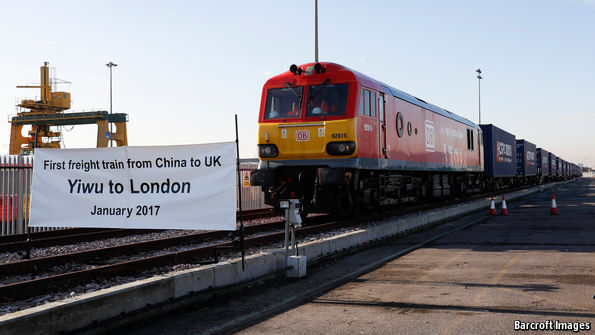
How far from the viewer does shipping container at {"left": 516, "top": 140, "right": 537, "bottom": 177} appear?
43750 mm

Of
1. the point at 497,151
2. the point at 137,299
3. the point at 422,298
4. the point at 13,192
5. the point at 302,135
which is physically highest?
the point at 497,151

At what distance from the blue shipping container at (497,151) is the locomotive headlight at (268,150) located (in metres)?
21.2

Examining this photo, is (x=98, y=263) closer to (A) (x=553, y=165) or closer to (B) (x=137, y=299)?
(B) (x=137, y=299)

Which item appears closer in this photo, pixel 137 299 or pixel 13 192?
pixel 137 299

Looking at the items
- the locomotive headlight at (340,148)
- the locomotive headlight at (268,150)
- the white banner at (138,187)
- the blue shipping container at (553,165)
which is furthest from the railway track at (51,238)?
the blue shipping container at (553,165)

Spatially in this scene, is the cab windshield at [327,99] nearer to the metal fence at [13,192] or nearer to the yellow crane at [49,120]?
the metal fence at [13,192]

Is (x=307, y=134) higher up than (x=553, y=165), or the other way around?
(x=553, y=165)

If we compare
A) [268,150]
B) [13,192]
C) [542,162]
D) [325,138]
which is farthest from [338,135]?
[542,162]

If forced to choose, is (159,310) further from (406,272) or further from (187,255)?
(406,272)

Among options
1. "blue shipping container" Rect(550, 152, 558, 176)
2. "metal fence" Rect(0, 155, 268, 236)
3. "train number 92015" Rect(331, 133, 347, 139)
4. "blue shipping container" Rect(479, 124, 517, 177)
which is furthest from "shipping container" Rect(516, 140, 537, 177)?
"metal fence" Rect(0, 155, 268, 236)

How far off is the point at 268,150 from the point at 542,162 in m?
50.8

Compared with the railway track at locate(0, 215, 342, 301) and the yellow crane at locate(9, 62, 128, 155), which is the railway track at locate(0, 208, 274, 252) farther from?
the yellow crane at locate(9, 62, 128, 155)

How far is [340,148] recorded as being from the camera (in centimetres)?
1297

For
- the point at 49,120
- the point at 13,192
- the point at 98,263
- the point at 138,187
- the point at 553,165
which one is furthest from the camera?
the point at 553,165
